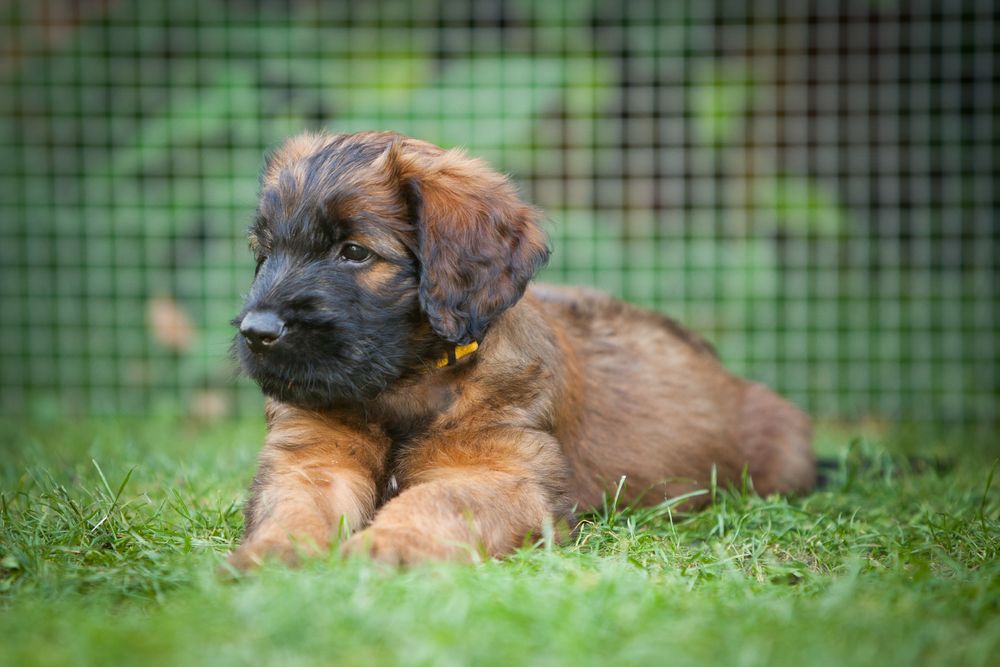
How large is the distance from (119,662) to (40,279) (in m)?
4.45

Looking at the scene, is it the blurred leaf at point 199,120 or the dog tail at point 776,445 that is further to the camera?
the blurred leaf at point 199,120

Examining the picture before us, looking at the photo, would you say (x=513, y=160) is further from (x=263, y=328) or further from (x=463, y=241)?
(x=263, y=328)

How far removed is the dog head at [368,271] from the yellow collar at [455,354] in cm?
2

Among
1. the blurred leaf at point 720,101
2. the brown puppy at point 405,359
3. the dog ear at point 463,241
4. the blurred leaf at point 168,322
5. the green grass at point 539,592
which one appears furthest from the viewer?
the blurred leaf at point 168,322

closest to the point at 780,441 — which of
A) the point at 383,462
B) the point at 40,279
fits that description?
the point at 383,462

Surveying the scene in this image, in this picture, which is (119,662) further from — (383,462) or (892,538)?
(892,538)

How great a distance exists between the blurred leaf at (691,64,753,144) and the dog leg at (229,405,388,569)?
3312 mm

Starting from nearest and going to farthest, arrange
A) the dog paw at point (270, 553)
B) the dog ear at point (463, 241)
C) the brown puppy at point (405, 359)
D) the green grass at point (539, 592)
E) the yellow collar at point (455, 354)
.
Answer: the green grass at point (539, 592) < the dog paw at point (270, 553) < the brown puppy at point (405, 359) < the dog ear at point (463, 241) < the yellow collar at point (455, 354)

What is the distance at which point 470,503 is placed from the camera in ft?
8.04

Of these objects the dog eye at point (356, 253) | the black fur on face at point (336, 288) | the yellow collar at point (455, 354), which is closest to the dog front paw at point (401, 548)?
the black fur on face at point (336, 288)

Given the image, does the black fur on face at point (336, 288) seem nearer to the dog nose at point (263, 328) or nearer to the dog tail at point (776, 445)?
the dog nose at point (263, 328)

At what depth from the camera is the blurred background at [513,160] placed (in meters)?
5.59

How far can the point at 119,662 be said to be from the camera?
1640mm

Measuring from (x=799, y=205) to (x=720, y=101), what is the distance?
0.66 metres
